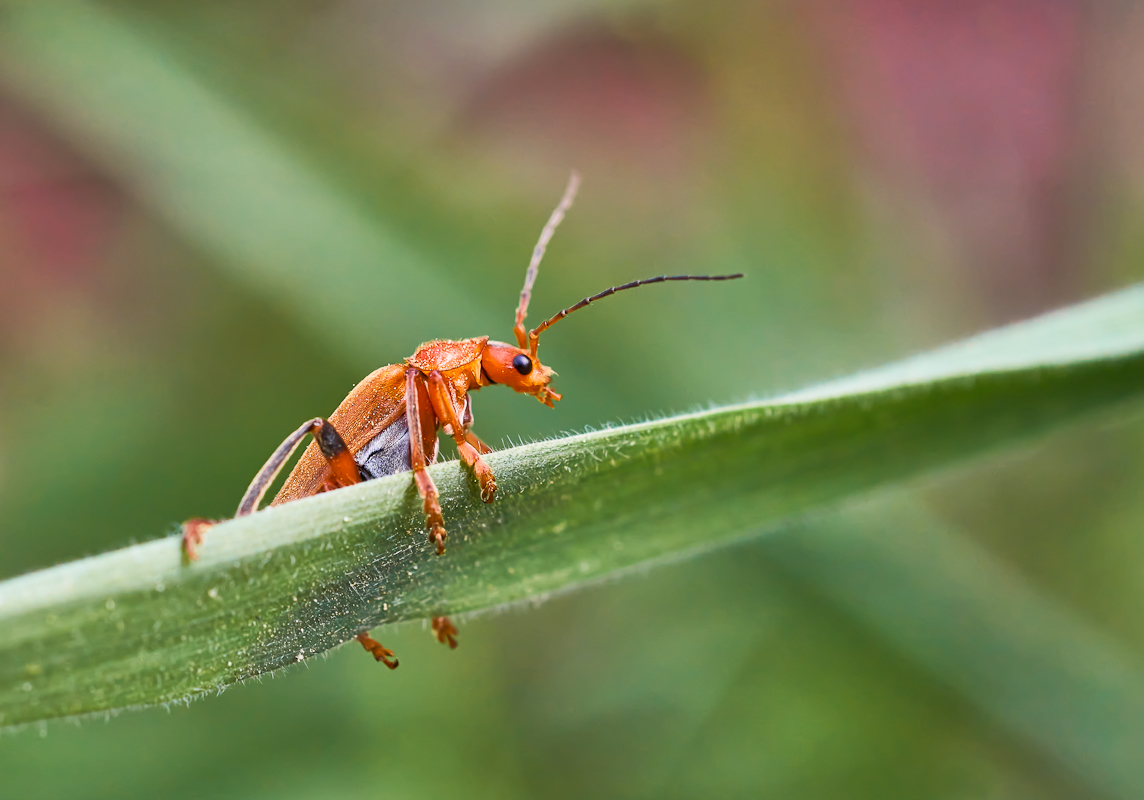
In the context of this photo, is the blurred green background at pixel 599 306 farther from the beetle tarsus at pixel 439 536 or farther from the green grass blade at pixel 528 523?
the beetle tarsus at pixel 439 536

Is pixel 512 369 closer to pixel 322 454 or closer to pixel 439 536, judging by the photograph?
pixel 322 454

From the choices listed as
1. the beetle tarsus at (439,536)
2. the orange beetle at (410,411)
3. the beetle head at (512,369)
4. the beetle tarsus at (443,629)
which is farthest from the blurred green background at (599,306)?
the beetle tarsus at (439,536)

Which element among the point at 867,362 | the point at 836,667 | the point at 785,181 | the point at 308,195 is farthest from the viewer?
the point at 785,181

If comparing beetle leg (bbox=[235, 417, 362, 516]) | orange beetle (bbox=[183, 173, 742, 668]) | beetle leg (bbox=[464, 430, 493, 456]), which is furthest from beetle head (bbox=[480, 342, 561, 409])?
beetle leg (bbox=[235, 417, 362, 516])

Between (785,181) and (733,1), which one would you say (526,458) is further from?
(733,1)

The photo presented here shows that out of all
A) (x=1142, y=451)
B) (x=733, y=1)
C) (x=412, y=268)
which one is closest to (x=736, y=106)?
(x=733, y=1)
